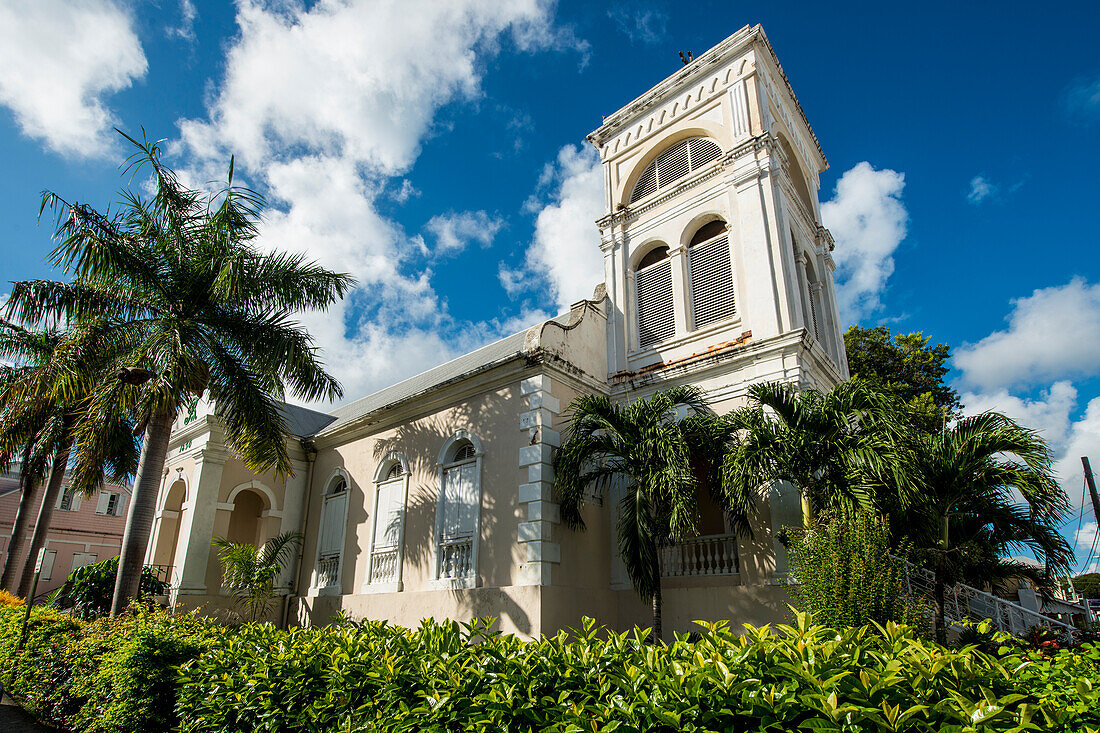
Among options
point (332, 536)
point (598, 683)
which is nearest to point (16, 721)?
point (332, 536)

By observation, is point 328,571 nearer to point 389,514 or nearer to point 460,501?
point 389,514

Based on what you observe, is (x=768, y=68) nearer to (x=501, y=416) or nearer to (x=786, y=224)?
(x=786, y=224)

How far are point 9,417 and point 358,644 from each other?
1470 centimetres

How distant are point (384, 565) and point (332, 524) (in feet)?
9.70

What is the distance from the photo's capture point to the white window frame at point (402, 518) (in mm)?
14422

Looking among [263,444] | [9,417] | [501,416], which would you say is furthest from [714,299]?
[9,417]

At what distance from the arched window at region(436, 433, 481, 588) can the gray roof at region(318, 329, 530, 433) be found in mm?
1790

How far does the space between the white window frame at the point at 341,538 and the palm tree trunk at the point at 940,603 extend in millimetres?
12541

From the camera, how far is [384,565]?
15.0 m

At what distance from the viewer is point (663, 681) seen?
3289 millimetres

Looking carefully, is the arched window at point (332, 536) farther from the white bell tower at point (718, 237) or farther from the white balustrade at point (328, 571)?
the white bell tower at point (718, 237)

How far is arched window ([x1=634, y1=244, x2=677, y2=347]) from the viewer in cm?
1532

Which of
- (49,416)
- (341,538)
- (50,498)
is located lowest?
(341,538)

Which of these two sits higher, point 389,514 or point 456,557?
point 389,514
